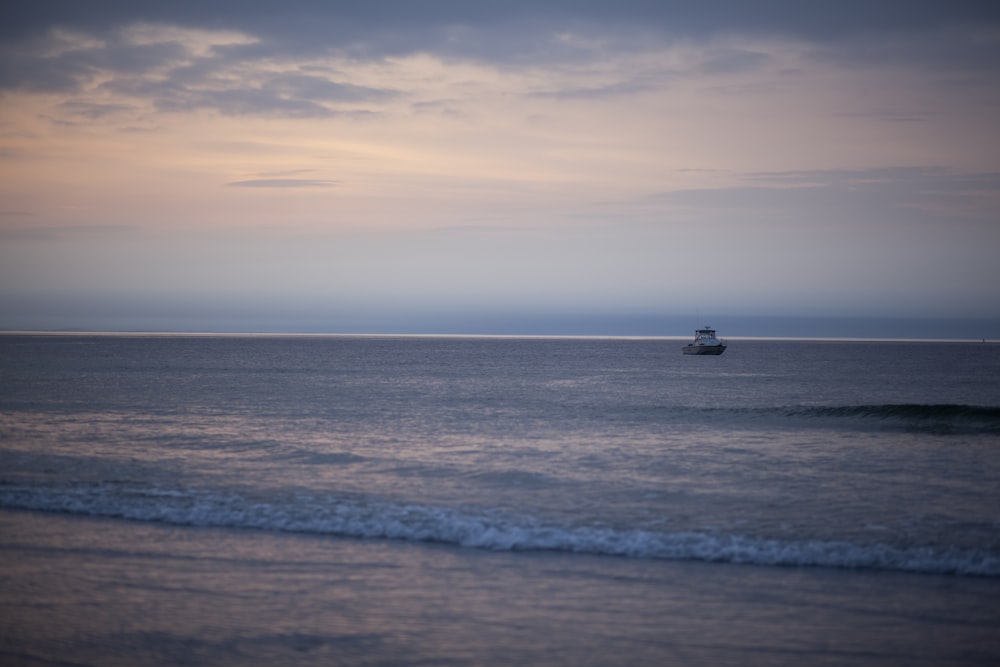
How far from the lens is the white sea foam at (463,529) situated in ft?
40.5

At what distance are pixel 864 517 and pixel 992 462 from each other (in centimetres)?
1129

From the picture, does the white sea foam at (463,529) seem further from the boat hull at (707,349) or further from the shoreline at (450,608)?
the boat hull at (707,349)

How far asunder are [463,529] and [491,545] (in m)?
0.97

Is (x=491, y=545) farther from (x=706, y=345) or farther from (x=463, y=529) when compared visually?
(x=706, y=345)

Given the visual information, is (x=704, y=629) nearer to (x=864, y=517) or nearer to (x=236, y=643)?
(x=236, y=643)

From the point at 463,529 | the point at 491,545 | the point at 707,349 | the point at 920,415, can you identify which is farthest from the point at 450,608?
the point at 707,349

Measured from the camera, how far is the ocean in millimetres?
8805

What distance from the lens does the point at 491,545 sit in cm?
1321

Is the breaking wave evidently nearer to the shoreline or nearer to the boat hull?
the shoreline

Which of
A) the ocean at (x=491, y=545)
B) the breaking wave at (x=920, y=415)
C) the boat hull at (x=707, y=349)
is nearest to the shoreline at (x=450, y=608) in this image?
the ocean at (x=491, y=545)

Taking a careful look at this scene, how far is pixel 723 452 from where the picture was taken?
24.7 metres

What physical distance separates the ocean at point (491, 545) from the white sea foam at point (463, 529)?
0.19 feet

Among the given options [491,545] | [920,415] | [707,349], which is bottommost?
[920,415]

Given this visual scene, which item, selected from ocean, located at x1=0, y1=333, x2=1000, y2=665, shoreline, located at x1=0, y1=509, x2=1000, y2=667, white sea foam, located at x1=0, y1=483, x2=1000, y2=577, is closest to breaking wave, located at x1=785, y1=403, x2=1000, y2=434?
ocean, located at x1=0, y1=333, x2=1000, y2=665
